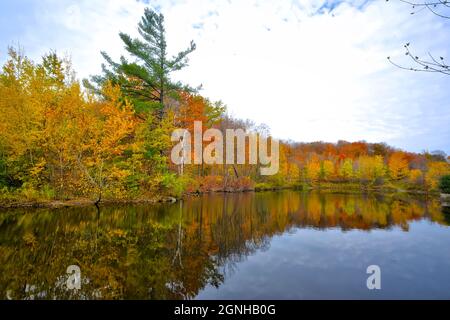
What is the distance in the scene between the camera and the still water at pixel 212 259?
3.93 meters

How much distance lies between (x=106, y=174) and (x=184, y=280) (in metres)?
11.8

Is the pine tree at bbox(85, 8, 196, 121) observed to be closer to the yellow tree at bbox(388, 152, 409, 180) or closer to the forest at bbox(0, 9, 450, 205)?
the forest at bbox(0, 9, 450, 205)

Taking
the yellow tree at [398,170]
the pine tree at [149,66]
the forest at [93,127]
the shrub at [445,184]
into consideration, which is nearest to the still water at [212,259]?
the forest at [93,127]

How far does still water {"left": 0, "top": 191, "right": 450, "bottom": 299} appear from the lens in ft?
12.9

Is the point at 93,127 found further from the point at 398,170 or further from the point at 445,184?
the point at 398,170

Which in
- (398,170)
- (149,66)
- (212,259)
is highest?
(149,66)

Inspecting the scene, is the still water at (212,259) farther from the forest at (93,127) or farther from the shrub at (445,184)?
the shrub at (445,184)

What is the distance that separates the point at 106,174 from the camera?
14359 millimetres

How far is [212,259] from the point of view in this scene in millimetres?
5547

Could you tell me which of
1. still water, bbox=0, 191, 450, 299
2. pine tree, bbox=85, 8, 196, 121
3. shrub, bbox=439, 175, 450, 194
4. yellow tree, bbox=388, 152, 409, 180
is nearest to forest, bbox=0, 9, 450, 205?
pine tree, bbox=85, 8, 196, 121

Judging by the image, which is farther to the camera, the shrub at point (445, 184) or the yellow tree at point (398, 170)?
the yellow tree at point (398, 170)

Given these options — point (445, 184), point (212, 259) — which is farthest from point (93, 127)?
point (445, 184)
